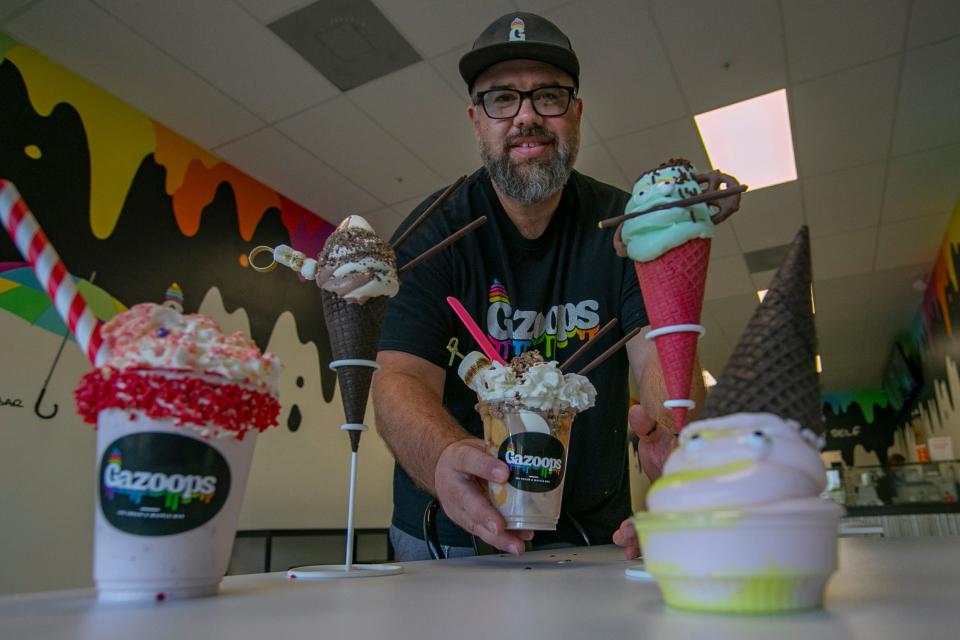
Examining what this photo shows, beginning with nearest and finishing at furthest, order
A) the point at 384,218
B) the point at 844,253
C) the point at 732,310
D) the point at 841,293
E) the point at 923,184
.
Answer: the point at 923,184
the point at 384,218
the point at 844,253
the point at 841,293
the point at 732,310

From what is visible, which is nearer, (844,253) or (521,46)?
(521,46)

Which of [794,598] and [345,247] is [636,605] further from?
[345,247]

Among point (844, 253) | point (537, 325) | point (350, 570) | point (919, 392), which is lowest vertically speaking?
point (350, 570)

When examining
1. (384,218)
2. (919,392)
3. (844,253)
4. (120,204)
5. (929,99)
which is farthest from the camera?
(919,392)

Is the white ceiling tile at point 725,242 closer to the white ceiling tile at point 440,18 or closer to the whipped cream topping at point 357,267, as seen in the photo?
the white ceiling tile at point 440,18

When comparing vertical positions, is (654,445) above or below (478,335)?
below

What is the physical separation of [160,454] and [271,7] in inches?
121

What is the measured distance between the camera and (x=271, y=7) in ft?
10.0

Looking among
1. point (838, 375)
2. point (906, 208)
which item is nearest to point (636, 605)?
point (906, 208)

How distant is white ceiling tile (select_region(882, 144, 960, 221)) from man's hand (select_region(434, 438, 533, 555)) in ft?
15.5

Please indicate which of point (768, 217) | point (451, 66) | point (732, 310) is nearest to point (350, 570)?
point (451, 66)

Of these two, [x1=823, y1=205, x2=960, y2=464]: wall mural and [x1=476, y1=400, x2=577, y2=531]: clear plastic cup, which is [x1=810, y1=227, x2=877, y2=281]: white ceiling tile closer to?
[x1=823, y1=205, x2=960, y2=464]: wall mural

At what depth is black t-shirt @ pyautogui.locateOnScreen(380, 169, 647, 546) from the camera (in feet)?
4.97

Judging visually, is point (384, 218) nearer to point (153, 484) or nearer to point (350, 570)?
point (350, 570)
